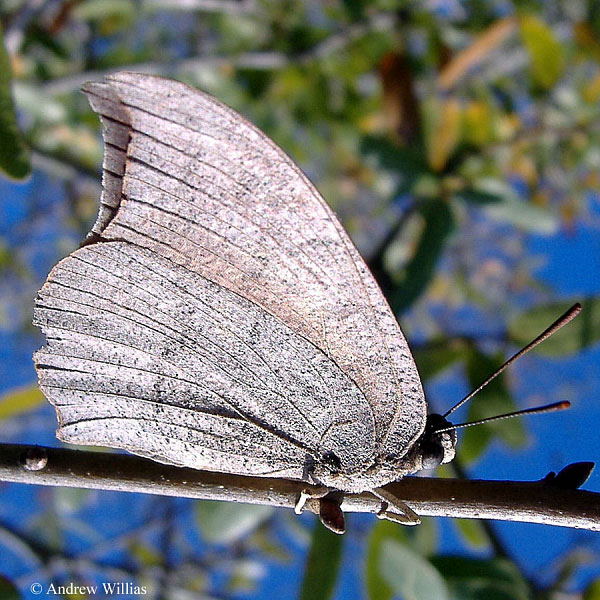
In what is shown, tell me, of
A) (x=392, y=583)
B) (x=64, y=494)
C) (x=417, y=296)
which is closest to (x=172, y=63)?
(x=417, y=296)

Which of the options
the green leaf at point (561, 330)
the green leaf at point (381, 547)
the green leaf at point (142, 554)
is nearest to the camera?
Result: the green leaf at point (381, 547)

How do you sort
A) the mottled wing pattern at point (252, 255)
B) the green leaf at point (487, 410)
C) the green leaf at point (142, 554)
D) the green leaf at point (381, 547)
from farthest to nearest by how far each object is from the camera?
1. the green leaf at point (142, 554)
2. the green leaf at point (487, 410)
3. the green leaf at point (381, 547)
4. the mottled wing pattern at point (252, 255)

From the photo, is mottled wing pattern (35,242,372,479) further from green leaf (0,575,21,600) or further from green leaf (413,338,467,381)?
green leaf (413,338,467,381)

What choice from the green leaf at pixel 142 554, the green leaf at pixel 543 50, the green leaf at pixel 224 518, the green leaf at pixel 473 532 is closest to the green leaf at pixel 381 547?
the green leaf at pixel 473 532

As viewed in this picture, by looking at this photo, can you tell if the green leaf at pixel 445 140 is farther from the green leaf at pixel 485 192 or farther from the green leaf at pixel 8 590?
the green leaf at pixel 8 590

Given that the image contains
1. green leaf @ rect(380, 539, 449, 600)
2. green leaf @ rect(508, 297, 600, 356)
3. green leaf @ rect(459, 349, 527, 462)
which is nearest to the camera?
green leaf @ rect(380, 539, 449, 600)

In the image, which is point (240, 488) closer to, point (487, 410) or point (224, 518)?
point (224, 518)

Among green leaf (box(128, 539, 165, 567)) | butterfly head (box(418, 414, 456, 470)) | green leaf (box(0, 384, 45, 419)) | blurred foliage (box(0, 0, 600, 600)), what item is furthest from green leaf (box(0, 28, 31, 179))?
green leaf (box(128, 539, 165, 567))
